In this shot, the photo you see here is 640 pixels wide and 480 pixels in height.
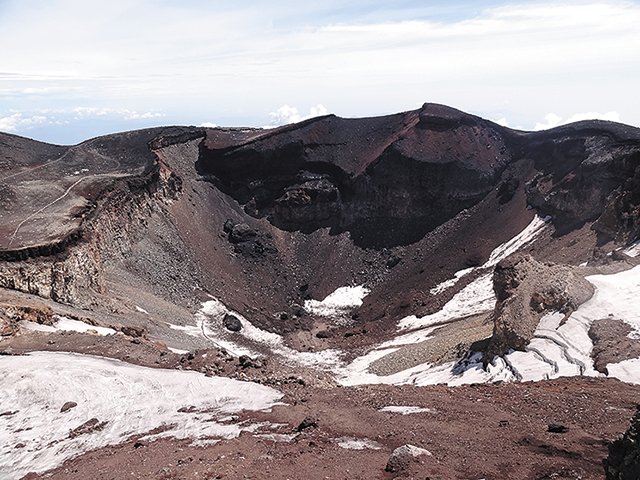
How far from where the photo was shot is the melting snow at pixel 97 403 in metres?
12.0

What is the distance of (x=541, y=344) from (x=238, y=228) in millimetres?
36942

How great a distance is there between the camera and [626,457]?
20.8ft

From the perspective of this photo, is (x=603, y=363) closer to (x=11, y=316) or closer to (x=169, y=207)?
(x=11, y=316)

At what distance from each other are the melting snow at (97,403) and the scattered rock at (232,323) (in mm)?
18453

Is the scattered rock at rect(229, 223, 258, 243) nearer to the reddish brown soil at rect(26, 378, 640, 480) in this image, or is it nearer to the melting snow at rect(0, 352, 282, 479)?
the melting snow at rect(0, 352, 282, 479)

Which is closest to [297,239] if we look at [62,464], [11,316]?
[11,316]

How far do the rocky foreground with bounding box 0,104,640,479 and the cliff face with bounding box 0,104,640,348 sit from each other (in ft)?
0.72

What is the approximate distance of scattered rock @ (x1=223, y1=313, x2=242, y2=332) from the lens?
115 ft

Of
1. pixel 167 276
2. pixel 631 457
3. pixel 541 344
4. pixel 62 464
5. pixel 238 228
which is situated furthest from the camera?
pixel 238 228

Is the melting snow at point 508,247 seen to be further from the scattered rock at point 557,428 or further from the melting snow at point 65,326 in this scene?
the scattered rock at point 557,428

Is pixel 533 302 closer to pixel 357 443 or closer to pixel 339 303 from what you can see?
pixel 357 443

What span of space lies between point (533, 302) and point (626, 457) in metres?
13.6

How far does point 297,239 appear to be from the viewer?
5159 cm

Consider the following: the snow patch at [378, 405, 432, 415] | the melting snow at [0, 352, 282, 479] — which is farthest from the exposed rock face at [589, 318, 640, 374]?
the melting snow at [0, 352, 282, 479]
